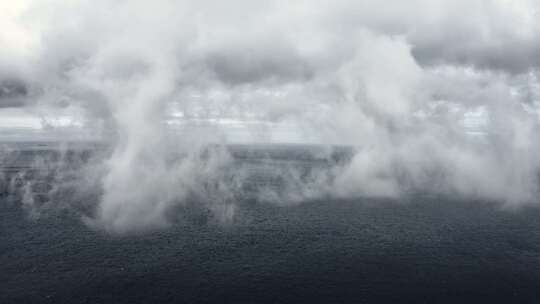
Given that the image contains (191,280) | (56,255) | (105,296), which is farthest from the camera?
(56,255)

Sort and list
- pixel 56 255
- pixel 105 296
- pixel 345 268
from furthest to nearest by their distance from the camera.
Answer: pixel 56 255 < pixel 345 268 < pixel 105 296

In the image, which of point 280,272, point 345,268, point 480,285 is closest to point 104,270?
point 280,272

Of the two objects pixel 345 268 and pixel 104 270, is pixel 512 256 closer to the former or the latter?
pixel 345 268

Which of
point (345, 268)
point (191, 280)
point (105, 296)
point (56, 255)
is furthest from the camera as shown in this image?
point (56, 255)

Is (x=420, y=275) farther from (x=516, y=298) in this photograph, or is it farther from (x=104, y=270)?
(x=104, y=270)

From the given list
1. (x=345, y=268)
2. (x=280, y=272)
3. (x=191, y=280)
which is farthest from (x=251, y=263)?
(x=345, y=268)

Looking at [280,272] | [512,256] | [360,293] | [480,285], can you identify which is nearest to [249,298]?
[280,272]

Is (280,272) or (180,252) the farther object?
(180,252)

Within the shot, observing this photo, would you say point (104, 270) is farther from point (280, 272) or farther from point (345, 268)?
point (345, 268)

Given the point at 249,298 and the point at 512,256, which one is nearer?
the point at 249,298
